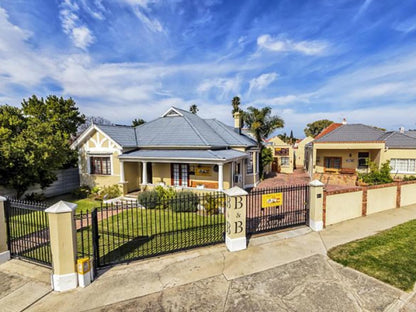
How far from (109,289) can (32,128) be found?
13762mm

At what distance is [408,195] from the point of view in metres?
12.2

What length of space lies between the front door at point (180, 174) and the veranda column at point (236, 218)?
901 centimetres

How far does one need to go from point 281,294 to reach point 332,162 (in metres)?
22.2

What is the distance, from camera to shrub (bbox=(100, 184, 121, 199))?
1557 centimetres

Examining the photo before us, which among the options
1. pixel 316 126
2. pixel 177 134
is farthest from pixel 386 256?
pixel 316 126

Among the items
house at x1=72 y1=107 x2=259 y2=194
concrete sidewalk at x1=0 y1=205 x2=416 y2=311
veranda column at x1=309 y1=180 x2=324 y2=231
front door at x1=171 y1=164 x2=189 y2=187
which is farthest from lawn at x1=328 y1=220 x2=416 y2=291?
front door at x1=171 y1=164 x2=189 y2=187

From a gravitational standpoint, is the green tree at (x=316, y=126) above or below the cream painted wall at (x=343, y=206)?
above

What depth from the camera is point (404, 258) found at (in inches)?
259

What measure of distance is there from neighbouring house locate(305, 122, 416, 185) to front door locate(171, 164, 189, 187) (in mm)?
13286

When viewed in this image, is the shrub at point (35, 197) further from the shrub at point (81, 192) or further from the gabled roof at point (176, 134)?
the gabled roof at point (176, 134)

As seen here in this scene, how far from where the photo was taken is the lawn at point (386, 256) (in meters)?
5.69

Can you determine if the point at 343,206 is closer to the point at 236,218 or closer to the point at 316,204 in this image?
the point at 316,204

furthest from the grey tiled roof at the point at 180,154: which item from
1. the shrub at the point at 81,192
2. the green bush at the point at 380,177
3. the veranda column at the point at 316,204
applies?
the green bush at the point at 380,177

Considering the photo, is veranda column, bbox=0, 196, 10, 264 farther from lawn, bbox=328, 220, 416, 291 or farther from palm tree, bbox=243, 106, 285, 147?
palm tree, bbox=243, 106, 285, 147
